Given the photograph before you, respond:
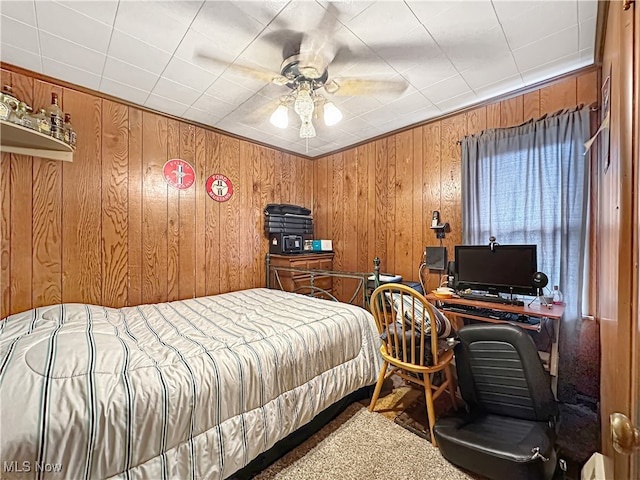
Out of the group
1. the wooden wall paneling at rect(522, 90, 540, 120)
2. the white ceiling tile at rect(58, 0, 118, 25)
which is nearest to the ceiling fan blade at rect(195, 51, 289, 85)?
the white ceiling tile at rect(58, 0, 118, 25)

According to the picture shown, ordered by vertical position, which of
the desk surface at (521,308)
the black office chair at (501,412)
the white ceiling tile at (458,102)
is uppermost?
the white ceiling tile at (458,102)

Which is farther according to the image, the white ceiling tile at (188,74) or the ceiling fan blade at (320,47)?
the white ceiling tile at (188,74)

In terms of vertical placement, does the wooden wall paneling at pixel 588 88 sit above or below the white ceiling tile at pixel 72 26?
below

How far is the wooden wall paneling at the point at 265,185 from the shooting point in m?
3.44

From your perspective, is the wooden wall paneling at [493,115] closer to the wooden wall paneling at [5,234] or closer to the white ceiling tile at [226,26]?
the white ceiling tile at [226,26]

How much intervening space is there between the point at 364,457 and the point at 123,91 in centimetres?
321

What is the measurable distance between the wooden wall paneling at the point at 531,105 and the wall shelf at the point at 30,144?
3.68m

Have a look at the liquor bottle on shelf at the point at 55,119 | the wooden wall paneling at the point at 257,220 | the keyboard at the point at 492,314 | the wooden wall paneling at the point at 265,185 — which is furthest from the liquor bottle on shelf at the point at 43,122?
the keyboard at the point at 492,314

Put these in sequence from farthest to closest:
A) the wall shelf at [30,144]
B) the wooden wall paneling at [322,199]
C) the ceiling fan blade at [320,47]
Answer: the wooden wall paneling at [322,199] → the wall shelf at [30,144] → the ceiling fan blade at [320,47]

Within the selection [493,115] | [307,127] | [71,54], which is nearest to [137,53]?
[71,54]

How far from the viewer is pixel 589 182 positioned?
1948 millimetres

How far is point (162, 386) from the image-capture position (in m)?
1.10

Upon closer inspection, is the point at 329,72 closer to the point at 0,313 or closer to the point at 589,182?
the point at 589,182

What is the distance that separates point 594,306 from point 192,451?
2.69 meters
